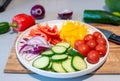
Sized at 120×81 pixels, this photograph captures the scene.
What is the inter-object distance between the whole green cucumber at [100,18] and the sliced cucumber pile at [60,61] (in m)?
0.29

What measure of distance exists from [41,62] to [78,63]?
11cm

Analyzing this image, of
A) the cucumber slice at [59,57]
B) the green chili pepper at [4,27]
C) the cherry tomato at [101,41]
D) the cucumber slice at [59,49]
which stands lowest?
the cucumber slice at [59,57]

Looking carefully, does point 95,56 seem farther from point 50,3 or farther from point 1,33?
point 50,3

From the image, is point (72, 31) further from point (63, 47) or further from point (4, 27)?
point (4, 27)

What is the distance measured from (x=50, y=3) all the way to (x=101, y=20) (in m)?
0.35

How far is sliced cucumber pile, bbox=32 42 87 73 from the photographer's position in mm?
636

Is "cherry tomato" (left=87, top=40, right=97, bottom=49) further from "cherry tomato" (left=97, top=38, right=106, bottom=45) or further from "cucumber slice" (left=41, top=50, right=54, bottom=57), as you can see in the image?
"cucumber slice" (left=41, top=50, right=54, bottom=57)

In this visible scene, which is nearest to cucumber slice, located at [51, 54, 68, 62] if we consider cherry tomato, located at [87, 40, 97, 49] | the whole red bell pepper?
cherry tomato, located at [87, 40, 97, 49]

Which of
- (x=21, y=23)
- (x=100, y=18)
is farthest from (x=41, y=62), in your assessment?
(x=100, y=18)

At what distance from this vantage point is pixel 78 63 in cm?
64

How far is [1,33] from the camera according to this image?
2.96 feet

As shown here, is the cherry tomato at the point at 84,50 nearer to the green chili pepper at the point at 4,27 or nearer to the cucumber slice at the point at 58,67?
the cucumber slice at the point at 58,67


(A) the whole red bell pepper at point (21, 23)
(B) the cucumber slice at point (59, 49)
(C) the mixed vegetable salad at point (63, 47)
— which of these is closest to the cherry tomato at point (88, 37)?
(C) the mixed vegetable salad at point (63, 47)

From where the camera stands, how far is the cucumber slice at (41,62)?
0.64 meters
